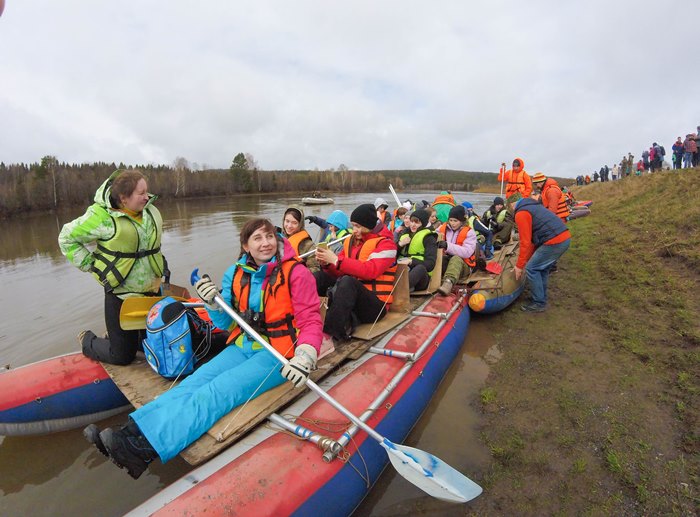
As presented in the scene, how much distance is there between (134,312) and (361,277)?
95.3 inches

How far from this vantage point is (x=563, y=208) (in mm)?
7637

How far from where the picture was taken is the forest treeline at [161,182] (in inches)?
1241

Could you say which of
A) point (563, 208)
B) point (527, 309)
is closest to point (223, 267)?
point (527, 309)

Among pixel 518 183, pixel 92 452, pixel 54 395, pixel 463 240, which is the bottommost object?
pixel 92 452

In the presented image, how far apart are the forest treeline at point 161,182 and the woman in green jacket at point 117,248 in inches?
253

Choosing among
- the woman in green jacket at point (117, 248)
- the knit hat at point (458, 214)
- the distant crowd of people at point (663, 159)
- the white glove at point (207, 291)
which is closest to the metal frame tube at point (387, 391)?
the white glove at point (207, 291)

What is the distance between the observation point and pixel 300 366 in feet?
8.55

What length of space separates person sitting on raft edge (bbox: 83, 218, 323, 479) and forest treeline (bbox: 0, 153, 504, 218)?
7.51 m

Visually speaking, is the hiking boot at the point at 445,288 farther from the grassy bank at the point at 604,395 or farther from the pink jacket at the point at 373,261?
the pink jacket at the point at 373,261

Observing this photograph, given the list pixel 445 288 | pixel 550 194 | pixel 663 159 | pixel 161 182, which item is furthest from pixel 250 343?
pixel 161 182

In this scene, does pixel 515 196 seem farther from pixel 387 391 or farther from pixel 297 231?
pixel 387 391

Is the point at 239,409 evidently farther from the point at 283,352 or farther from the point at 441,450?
the point at 441,450

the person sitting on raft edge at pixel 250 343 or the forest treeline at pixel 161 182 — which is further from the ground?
the forest treeline at pixel 161 182

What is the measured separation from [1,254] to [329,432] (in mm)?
19759
